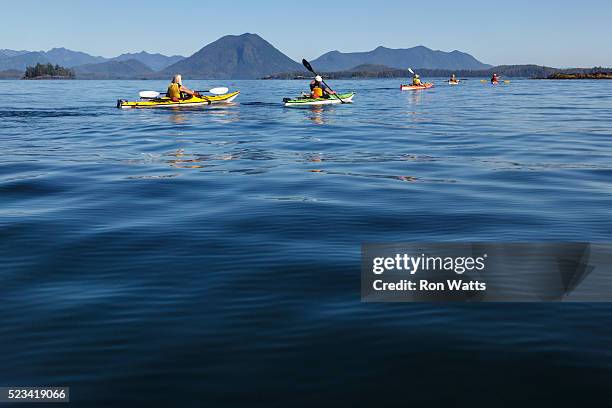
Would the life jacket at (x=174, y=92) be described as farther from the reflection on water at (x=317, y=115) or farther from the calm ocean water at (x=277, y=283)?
the calm ocean water at (x=277, y=283)

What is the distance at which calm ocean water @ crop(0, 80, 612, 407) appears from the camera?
15.9 feet

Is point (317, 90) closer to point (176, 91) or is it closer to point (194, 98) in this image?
point (194, 98)

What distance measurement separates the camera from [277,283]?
7289 mm

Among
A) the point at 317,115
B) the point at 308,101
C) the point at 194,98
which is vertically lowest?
the point at 317,115

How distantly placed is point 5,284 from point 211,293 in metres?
2.70

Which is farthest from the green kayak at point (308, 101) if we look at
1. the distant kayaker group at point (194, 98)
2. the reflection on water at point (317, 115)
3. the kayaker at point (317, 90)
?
the reflection on water at point (317, 115)

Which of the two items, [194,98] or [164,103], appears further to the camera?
A: [194,98]

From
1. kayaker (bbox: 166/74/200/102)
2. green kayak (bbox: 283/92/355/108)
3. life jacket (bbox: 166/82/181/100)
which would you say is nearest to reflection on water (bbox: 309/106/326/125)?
green kayak (bbox: 283/92/355/108)

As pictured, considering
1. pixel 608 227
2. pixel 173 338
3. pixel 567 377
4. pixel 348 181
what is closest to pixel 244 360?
pixel 173 338

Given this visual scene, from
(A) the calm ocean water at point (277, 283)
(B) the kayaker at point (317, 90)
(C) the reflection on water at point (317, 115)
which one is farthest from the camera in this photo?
(B) the kayaker at point (317, 90)

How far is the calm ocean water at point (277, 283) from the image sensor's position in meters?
4.86

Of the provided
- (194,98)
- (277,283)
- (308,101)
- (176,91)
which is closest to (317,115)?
(308,101)

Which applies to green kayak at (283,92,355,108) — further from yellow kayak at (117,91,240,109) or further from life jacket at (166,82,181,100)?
life jacket at (166,82,181,100)

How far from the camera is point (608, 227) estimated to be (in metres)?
9.85
